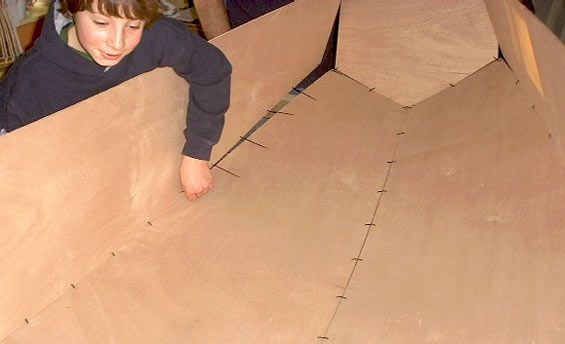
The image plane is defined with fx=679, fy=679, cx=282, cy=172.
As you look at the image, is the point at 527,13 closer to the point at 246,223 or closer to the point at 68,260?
the point at 246,223

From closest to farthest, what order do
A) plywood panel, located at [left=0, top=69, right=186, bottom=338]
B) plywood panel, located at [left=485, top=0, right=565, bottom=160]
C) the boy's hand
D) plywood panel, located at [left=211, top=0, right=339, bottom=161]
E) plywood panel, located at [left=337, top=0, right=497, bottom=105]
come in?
plywood panel, located at [left=0, top=69, right=186, bottom=338], plywood panel, located at [left=485, top=0, right=565, bottom=160], the boy's hand, plywood panel, located at [left=211, top=0, right=339, bottom=161], plywood panel, located at [left=337, top=0, right=497, bottom=105]

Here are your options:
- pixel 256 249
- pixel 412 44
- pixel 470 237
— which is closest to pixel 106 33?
pixel 256 249

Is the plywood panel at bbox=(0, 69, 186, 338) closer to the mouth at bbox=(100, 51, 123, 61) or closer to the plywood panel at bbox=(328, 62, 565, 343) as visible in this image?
the mouth at bbox=(100, 51, 123, 61)

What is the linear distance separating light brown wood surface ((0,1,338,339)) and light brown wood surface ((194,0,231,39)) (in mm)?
356

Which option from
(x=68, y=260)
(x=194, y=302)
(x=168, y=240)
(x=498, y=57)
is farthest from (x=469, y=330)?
(x=498, y=57)

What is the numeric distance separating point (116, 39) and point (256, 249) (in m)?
0.49

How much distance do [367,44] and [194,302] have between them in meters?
0.96

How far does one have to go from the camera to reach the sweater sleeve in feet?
4.30

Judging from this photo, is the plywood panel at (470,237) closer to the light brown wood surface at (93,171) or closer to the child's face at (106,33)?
the light brown wood surface at (93,171)

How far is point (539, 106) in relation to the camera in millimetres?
1501

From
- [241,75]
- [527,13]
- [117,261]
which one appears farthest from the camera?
[241,75]

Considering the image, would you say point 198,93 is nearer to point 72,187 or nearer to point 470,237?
point 72,187

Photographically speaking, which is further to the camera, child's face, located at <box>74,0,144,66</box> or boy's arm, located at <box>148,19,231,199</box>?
boy's arm, located at <box>148,19,231,199</box>

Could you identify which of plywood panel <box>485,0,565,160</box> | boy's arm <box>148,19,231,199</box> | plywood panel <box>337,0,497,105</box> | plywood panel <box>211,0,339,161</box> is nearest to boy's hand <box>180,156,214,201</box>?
boy's arm <box>148,19,231,199</box>
